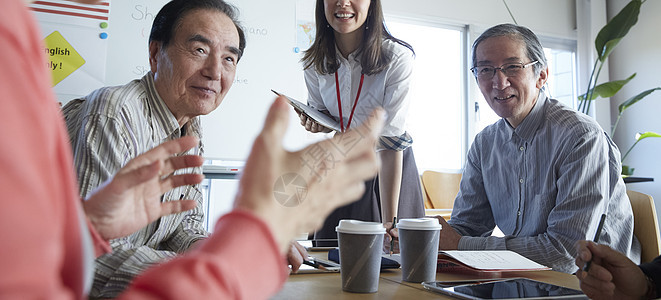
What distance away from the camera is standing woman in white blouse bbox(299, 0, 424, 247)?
72.6 inches

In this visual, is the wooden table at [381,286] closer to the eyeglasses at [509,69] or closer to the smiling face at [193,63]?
the smiling face at [193,63]

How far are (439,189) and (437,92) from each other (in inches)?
39.8

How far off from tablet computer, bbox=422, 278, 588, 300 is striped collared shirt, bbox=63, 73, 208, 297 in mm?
527

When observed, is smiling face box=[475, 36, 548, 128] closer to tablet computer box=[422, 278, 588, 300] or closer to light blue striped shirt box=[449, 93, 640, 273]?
light blue striped shirt box=[449, 93, 640, 273]

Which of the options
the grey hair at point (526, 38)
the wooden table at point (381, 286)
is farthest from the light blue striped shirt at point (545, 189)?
the wooden table at point (381, 286)

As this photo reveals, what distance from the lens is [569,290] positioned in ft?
2.92

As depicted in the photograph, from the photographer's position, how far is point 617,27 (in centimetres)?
392

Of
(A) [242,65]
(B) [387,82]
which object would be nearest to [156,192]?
(B) [387,82]

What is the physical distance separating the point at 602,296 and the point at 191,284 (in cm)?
88

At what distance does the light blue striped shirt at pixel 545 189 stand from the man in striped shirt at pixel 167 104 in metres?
0.85

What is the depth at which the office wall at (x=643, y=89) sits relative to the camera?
4.68 meters

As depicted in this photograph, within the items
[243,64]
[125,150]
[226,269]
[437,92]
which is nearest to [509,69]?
[125,150]

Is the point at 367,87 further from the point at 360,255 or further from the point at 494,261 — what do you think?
the point at 360,255

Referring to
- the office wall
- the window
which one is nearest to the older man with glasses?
the window
